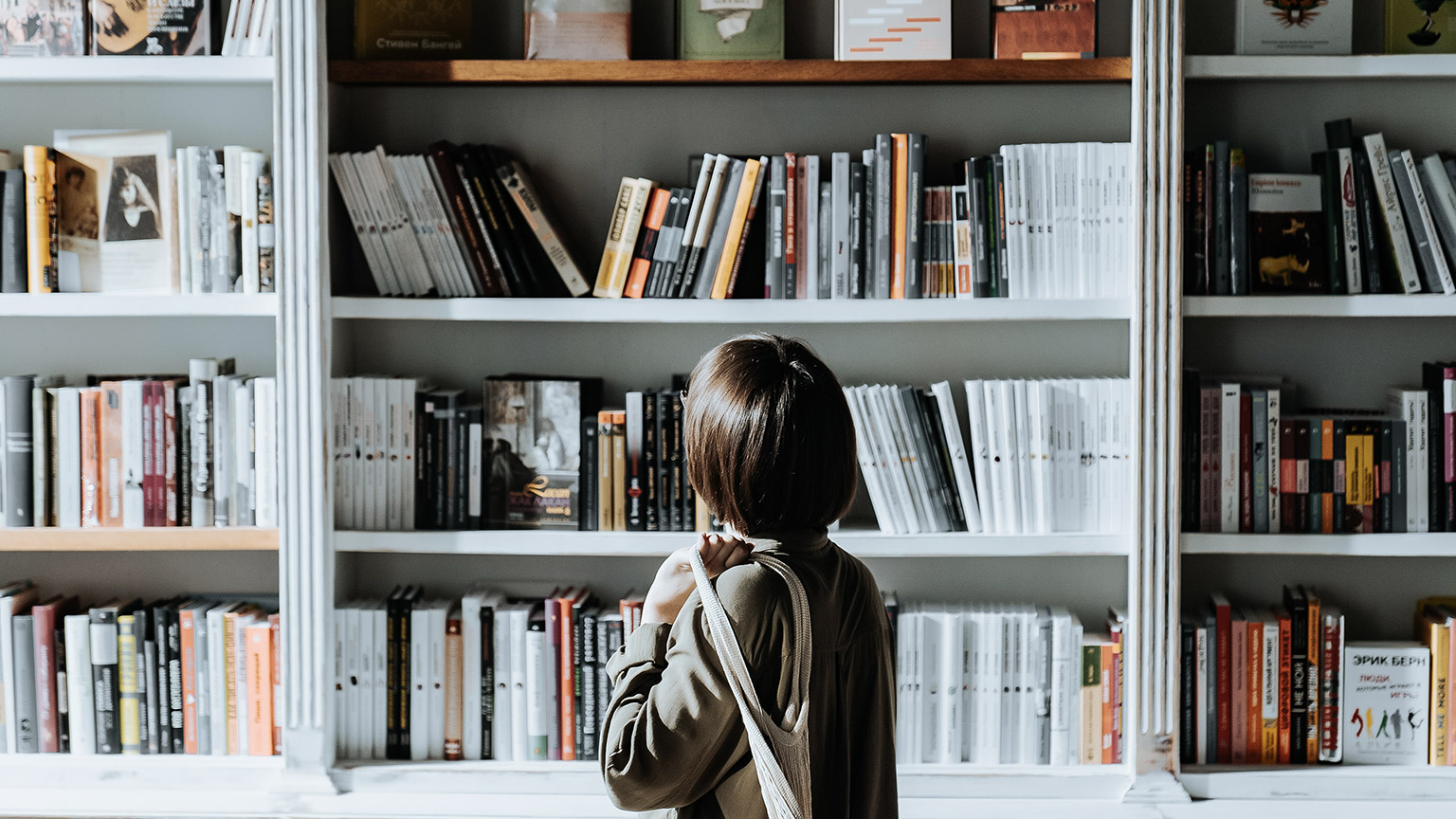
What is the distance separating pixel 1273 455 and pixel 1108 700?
517 mm

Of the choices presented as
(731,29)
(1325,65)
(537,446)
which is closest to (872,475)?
(537,446)

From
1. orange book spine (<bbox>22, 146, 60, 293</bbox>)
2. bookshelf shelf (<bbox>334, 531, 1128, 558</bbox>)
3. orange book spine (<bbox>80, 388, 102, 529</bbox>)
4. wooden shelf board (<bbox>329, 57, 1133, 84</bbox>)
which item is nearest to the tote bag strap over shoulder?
bookshelf shelf (<bbox>334, 531, 1128, 558</bbox>)

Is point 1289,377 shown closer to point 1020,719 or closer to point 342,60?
point 1020,719

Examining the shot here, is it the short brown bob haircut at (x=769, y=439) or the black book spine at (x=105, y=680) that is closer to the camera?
the short brown bob haircut at (x=769, y=439)

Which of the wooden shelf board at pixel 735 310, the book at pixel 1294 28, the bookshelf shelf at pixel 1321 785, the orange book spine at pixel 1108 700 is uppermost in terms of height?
the book at pixel 1294 28

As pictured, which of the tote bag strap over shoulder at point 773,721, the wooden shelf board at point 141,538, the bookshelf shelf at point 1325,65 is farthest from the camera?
the wooden shelf board at point 141,538

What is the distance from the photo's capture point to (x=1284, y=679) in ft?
6.60

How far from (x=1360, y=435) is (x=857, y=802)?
1321 mm

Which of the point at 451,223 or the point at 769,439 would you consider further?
the point at 451,223

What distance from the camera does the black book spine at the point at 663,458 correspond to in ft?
6.64

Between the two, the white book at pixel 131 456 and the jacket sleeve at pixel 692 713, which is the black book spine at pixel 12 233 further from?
the jacket sleeve at pixel 692 713

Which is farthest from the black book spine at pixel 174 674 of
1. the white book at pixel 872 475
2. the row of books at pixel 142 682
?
the white book at pixel 872 475

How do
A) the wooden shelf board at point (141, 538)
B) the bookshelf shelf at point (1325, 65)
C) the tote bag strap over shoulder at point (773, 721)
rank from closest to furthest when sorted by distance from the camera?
the tote bag strap over shoulder at point (773, 721)
the bookshelf shelf at point (1325, 65)
the wooden shelf board at point (141, 538)

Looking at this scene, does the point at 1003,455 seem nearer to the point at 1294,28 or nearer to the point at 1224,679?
the point at 1224,679
